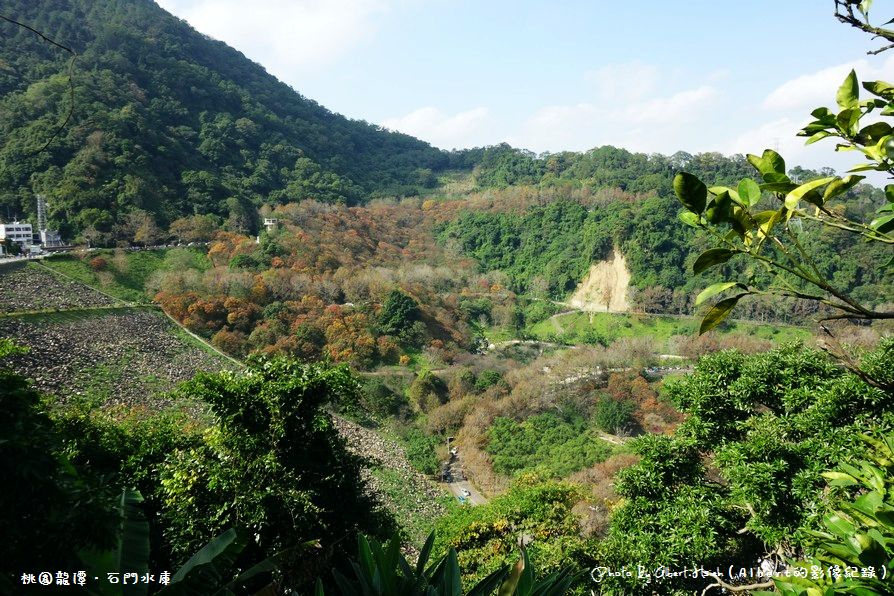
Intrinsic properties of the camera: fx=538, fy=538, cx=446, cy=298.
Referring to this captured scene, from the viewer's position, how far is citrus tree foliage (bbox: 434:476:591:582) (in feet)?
21.1

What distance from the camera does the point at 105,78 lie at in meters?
33.4

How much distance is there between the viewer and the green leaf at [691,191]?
83cm

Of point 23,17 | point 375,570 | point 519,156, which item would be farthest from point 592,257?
point 23,17

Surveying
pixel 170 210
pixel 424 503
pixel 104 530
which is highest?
pixel 170 210

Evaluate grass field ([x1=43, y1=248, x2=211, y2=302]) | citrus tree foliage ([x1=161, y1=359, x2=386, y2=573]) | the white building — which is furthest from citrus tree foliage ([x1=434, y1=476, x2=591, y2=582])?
the white building

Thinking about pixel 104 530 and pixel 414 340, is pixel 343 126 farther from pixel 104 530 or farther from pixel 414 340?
pixel 104 530

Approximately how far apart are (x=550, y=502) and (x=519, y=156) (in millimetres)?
50450

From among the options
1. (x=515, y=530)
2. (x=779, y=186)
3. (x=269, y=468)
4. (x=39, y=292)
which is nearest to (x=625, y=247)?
(x=515, y=530)

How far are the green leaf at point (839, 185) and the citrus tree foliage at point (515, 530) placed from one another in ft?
19.1

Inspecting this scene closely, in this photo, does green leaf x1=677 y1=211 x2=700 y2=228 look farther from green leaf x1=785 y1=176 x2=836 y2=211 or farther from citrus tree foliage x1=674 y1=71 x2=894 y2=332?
green leaf x1=785 y1=176 x2=836 y2=211

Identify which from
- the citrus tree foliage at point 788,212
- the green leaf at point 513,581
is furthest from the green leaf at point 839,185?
the green leaf at point 513,581

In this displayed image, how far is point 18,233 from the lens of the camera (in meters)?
20.5

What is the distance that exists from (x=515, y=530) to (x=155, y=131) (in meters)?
34.3

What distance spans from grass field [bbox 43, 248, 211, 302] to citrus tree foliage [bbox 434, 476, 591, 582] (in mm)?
17526
